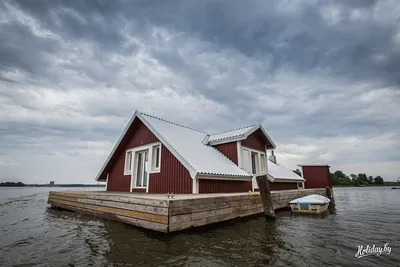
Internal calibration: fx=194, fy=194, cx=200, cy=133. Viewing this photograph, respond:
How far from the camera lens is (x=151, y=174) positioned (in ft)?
35.6

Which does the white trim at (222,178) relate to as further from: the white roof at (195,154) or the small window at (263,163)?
the small window at (263,163)

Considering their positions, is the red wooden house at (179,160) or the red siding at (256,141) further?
the red siding at (256,141)

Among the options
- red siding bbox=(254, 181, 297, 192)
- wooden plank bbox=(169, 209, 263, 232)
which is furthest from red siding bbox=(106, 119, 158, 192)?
red siding bbox=(254, 181, 297, 192)

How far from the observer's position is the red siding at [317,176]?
2237 centimetres

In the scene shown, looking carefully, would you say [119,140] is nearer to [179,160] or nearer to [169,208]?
[179,160]

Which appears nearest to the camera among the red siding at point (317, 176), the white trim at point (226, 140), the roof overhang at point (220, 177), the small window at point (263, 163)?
the roof overhang at point (220, 177)

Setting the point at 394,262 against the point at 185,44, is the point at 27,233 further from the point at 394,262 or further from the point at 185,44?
the point at 185,44

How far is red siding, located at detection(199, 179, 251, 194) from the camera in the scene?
354 inches

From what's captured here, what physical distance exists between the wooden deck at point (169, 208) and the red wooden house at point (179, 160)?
5.53 feet

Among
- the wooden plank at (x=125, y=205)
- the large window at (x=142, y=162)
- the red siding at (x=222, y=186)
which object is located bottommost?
the wooden plank at (x=125, y=205)

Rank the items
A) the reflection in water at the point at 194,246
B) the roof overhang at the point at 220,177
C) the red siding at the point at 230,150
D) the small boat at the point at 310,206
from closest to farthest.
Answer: the reflection in water at the point at 194,246 < the roof overhang at the point at 220,177 < the small boat at the point at 310,206 < the red siding at the point at 230,150

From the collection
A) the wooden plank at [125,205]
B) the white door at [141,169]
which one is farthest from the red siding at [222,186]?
the white door at [141,169]

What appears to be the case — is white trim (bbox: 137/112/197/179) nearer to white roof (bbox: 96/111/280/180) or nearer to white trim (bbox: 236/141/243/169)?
white roof (bbox: 96/111/280/180)

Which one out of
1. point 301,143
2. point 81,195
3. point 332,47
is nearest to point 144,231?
point 81,195
